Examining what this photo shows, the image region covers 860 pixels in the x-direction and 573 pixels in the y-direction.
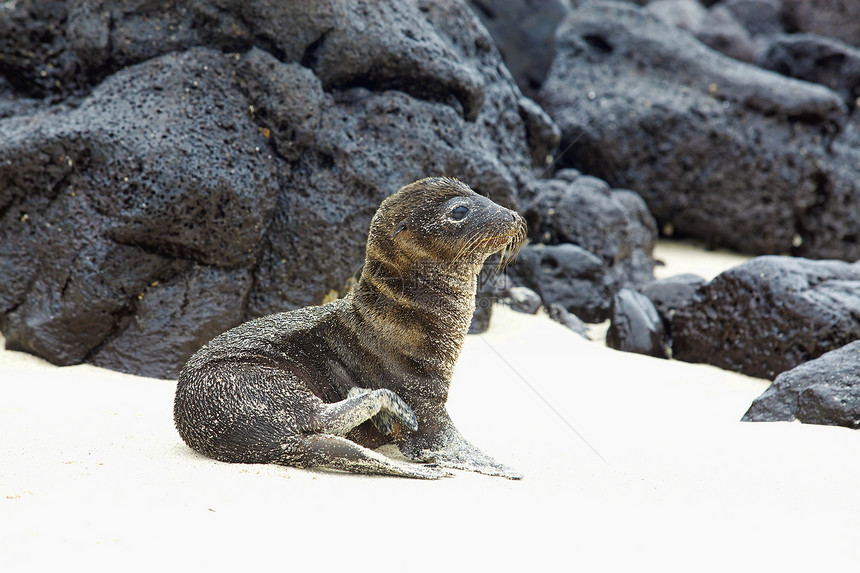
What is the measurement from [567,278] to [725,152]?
393 cm

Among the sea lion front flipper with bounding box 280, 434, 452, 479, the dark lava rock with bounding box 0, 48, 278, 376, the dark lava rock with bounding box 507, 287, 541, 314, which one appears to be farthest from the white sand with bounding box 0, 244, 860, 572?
the dark lava rock with bounding box 507, 287, 541, 314

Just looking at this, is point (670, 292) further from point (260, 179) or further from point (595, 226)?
point (260, 179)

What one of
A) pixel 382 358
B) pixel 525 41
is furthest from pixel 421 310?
pixel 525 41

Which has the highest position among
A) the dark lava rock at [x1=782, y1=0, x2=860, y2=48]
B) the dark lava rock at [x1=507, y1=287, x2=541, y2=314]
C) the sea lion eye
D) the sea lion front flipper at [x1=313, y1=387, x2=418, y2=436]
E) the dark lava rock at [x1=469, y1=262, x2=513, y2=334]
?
the dark lava rock at [x1=782, y1=0, x2=860, y2=48]

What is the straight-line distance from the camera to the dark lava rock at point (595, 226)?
29.5ft

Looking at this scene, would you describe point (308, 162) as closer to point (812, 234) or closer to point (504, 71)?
point (504, 71)

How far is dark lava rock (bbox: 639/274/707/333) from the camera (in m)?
7.47

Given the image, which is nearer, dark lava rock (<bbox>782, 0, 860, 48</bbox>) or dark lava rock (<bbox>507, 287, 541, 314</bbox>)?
dark lava rock (<bbox>507, 287, 541, 314</bbox>)

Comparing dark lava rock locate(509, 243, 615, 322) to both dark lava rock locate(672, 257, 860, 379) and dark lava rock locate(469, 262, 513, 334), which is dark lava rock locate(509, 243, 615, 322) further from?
dark lava rock locate(672, 257, 860, 379)

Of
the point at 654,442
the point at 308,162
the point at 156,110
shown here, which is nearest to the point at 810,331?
the point at 654,442

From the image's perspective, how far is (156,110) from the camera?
5609 mm

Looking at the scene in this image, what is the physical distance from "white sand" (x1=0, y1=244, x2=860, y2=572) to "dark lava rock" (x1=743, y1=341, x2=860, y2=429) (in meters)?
0.24

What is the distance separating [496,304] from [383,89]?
2.34 m

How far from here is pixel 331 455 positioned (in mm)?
3504
